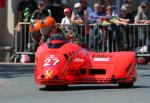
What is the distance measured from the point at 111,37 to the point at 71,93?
818cm

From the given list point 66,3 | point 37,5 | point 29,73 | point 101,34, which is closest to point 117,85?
point 29,73

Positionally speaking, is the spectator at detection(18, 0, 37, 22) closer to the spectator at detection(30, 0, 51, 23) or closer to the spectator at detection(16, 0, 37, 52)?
the spectator at detection(16, 0, 37, 52)

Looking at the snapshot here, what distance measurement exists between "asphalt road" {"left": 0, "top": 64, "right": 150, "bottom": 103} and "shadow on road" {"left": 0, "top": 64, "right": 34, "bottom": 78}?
0.47 meters

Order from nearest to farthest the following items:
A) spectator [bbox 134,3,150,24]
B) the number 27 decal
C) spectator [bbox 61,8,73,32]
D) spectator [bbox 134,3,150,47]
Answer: the number 27 decal → spectator [bbox 61,8,73,32] → spectator [bbox 134,3,150,47] → spectator [bbox 134,3,150,24]

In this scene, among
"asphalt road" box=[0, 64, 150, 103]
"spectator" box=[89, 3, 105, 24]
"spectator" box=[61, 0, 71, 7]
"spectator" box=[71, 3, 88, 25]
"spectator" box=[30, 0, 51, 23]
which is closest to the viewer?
"asphalt road" box=[0, 64, 150, 103]

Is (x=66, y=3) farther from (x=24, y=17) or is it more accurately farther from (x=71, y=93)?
(x=71, y=93)

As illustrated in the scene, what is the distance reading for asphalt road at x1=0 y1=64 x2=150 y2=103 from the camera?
37.4 ft

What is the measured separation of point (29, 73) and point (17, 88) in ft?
10.8

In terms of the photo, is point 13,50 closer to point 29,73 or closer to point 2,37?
point 2,37

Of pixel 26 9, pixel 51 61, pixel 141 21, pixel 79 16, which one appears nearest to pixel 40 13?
pixel 26 9

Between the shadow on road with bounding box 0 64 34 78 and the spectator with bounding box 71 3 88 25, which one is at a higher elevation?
the spectator with bounding box 71 3 88 25

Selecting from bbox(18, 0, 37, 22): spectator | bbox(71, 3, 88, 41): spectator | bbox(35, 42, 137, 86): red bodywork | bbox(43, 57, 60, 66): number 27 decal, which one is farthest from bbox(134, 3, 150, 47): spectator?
bbox(43, 57, 60, 66): number 27 decal

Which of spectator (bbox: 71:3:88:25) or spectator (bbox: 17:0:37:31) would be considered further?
spectator (bbox: 17:0:37:31)

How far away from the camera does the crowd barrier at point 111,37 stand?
20.6 metres
